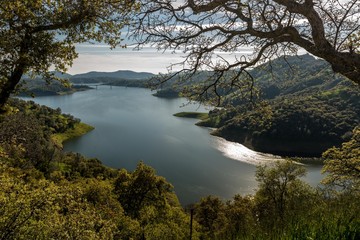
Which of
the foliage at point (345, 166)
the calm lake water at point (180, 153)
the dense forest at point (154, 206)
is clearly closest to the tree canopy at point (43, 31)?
the dense forest at point (154, 206)

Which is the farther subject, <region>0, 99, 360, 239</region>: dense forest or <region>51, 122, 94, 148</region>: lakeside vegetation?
<region>51, 122, 94, 148</region>: lakeside vegetation

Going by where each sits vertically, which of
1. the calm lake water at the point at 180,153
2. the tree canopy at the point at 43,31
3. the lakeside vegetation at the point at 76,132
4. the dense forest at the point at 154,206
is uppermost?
the tree canopy at the point at 43,31

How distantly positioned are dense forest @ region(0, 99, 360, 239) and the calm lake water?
13.6 m

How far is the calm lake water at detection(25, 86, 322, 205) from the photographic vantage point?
6225cm

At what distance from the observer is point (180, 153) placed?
86.1 m

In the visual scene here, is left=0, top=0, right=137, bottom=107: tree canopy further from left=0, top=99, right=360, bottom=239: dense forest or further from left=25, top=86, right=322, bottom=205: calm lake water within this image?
left=25, top=86, right=322, bottom=205: calm lake water

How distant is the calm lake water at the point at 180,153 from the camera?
204ft

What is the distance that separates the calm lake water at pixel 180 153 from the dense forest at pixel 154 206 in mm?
13643

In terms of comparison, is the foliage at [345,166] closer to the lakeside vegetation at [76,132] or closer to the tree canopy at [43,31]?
the tree canopy at [43,31]

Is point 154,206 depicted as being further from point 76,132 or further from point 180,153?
point 76,132

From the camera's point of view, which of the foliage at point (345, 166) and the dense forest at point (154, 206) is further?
the foliage at point (345, 166)

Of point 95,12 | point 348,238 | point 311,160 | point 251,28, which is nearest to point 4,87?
point 95,12

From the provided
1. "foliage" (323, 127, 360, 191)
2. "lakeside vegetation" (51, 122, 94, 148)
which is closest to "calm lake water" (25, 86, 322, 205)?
"lakeside vegetation" (51, 122, 94, 148)

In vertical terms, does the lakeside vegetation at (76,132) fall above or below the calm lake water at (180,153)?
below
